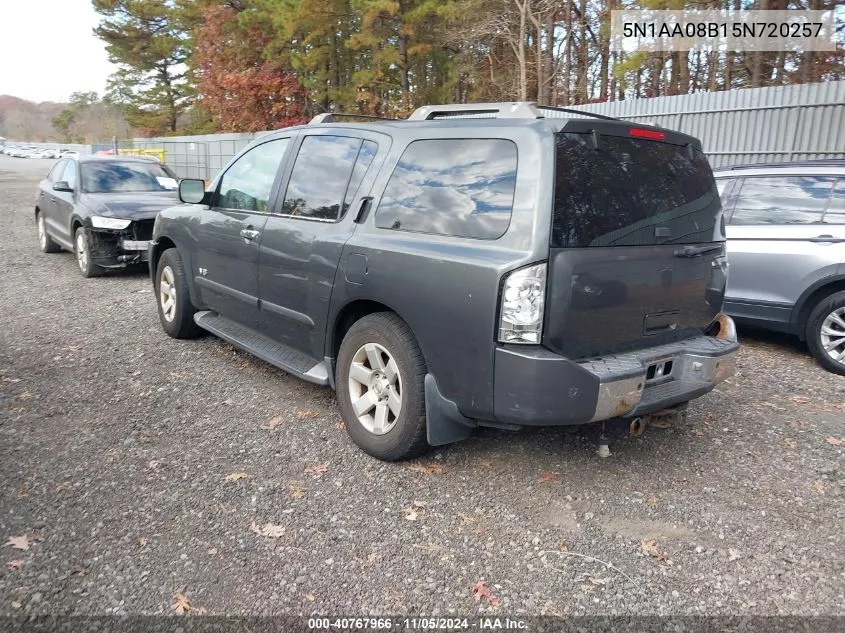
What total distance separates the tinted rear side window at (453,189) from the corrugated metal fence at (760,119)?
27.9ft

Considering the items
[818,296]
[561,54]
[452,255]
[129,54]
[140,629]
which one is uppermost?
[129,54]

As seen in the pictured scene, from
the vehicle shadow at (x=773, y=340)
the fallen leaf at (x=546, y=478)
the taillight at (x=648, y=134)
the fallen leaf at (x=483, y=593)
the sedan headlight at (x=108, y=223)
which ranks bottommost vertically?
the fallen leaf at (x=483, y=593)

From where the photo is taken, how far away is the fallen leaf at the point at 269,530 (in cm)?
306

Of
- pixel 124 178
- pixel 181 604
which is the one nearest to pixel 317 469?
pixel 181 604

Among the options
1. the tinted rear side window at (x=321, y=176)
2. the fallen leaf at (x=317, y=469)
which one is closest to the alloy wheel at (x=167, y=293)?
the tinted rear side window at (x=321, y=176)

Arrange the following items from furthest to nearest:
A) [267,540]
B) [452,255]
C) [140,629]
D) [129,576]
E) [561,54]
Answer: [561,54] < [452,255] < [267,540] < [129,576] < [140,629]

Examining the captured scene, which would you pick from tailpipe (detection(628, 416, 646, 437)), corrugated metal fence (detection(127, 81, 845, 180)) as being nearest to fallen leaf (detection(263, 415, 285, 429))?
tailpipe (detection(628, 416, 646, 437))

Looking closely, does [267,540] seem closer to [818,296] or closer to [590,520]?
[590,520]

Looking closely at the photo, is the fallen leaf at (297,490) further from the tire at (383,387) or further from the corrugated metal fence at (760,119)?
the corrugated metal fence at (760,119)

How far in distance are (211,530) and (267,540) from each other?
0.94 feet

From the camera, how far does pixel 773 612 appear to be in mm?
2574

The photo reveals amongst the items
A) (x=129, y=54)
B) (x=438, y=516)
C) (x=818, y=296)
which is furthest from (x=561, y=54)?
(x=129, y=54)

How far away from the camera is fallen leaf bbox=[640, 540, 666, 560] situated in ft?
9.61

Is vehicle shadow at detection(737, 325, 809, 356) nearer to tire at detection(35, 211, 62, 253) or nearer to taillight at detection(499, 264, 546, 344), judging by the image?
taillight at detection(499, 264, 546, 344)
